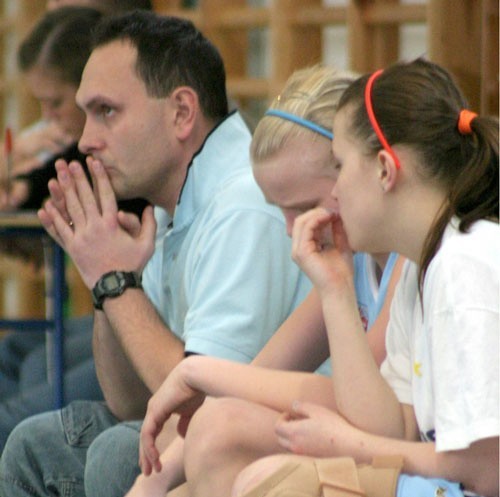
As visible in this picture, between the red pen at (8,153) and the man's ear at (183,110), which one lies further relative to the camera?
the red pen at (8,153)

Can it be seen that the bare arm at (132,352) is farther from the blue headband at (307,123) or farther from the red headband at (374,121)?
the red headband at (374,121)

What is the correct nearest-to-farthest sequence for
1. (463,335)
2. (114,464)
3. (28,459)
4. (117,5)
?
(463,335), (114,464), (28,459), (117,5)

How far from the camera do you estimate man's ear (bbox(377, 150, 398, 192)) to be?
4.78 feet

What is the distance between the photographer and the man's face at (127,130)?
2148mm

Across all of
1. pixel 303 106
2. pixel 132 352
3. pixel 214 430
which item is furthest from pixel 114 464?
pixel 303 106

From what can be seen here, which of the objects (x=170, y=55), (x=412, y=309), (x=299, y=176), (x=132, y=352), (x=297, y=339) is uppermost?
(x=170, y=55)

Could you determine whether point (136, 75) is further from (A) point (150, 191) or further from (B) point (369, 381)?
(B) point (369, 381)

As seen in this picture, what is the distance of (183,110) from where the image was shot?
216 centimetres

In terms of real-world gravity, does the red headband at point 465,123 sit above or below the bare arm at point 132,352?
above

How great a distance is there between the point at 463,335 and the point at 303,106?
2.01ft

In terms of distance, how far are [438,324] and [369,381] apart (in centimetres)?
17

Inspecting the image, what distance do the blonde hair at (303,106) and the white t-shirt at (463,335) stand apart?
44 centimetres

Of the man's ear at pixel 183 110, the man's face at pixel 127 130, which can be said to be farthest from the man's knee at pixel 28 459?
the man's ear at pixel 183 110

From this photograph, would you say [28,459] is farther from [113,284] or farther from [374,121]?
[374,121]
